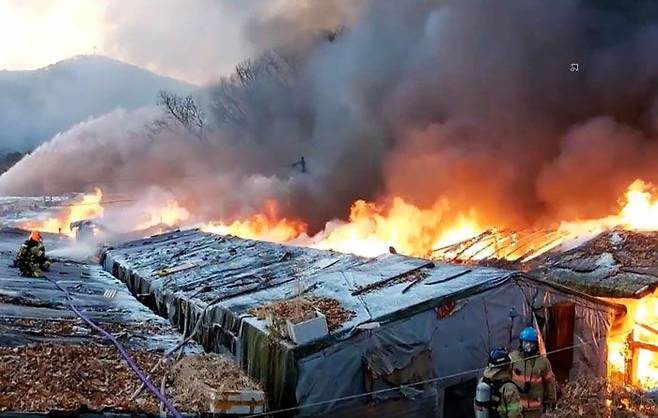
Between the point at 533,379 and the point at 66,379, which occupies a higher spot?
the point at 533,379

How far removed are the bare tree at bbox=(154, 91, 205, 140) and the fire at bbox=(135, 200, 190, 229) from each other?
50.1 ft

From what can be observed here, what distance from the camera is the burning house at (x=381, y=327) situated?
25.2 ft

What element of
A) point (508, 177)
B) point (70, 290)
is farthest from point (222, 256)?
point (508, 177)

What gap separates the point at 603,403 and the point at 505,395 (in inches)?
37.3

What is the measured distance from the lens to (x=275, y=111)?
45875mm

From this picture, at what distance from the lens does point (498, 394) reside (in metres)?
6.83

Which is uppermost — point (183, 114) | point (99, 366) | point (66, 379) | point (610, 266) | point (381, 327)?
point (183, 114)

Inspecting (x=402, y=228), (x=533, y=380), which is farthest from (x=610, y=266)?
(x=402, y=228)

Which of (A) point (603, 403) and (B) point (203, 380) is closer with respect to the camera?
(A) point (603, 403)

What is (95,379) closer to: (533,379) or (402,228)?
(533,379)

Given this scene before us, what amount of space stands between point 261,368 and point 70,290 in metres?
7.31

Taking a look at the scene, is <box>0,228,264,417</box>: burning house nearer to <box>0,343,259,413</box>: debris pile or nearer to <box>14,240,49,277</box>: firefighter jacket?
<box>0,343,259,413</box>: debris pile

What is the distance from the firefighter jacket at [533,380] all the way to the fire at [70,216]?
2884 centimetres

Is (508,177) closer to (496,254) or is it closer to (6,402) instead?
(496,254)
